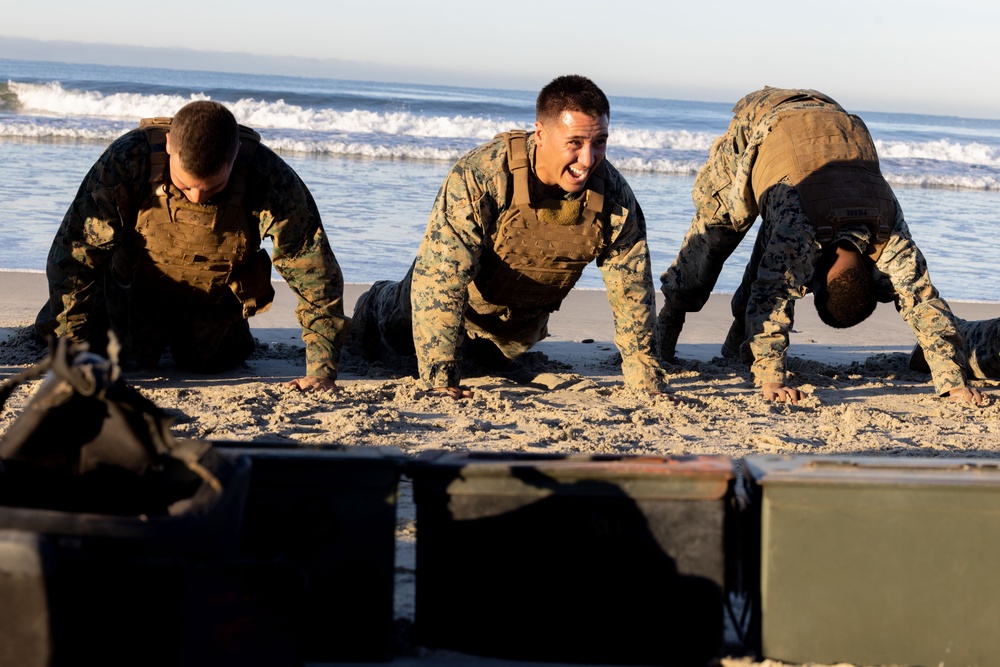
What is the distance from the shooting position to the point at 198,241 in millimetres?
4789

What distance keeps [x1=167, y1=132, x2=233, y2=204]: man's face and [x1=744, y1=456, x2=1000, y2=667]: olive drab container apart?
275 cm

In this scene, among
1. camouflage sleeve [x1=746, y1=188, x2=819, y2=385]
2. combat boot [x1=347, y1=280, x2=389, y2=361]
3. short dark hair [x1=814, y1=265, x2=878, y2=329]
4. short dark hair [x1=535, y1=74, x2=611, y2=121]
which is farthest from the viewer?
combat boot [x1=347, y1=280, x2=389, y2=361]

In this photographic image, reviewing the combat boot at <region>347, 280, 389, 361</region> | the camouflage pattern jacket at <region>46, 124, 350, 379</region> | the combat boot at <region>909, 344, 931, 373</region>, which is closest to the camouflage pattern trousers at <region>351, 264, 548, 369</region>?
the combat boot at <region>347, 280, 389, 361</region>

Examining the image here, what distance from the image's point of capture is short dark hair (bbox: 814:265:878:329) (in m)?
5.48

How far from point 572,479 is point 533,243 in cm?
271

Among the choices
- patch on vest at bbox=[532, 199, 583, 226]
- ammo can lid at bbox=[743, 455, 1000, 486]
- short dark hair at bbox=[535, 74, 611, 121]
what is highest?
short dark hair at bbox=[535, 74, 611, 121]

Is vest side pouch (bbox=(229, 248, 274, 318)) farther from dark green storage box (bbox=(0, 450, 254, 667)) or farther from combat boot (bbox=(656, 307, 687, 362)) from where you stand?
dark green storage box (bbox=(0, 450, 254, 667))

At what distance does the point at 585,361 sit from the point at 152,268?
2467mm

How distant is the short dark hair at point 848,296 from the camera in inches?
216

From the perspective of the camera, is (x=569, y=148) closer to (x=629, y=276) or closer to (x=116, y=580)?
(x=629, y=276)

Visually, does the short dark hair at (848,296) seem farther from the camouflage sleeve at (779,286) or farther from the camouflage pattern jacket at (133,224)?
the camouflage pattern jacket at (133,224)

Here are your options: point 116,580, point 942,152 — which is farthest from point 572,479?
point 942,152

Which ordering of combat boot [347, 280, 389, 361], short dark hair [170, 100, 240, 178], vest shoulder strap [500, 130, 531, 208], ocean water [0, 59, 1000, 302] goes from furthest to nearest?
ocean water [0, 59, 1000, 302]
combat boot [347, 280, 389, 361]
vest shoulder strap [500, 130, 531, 208]
short dark hair [170, 100, 240, 178]

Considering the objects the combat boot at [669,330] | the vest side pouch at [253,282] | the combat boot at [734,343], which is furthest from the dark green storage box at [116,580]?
the combat boot at [734,343]
